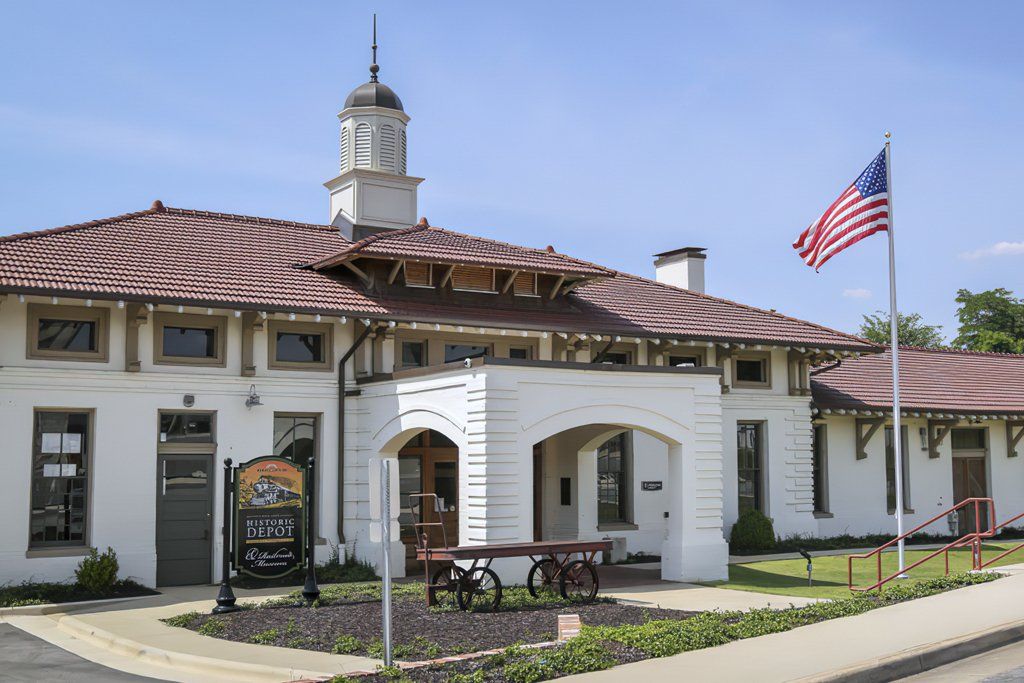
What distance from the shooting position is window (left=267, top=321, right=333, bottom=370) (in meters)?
19.6

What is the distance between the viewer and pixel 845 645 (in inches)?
438

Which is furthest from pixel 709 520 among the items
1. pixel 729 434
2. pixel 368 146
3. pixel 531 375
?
pixel 368 146

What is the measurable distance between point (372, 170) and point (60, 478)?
10.0 m

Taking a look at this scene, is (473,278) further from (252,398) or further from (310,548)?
(310,548)

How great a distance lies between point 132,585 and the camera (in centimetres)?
1747

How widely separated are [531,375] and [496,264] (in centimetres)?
451

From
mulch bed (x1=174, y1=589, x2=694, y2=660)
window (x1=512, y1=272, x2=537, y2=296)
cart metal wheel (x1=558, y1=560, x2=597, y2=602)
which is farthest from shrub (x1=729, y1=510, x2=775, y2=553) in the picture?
mulch bed (x1=174, y1=589, x2=694, y2=660)

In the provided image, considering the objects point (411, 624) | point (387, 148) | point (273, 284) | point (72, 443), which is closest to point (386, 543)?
point (411, 624)

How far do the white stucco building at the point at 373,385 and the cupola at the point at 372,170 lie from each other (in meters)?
0.05

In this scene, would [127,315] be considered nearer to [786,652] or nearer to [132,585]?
[132,585]

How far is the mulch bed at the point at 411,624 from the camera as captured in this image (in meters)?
12.0

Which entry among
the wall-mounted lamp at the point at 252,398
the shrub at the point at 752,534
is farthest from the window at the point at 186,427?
the shrub at the point at 752,534

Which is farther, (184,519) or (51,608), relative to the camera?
(184,519)

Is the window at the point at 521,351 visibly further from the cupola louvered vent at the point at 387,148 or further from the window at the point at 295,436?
the cupola louvered vent at the point at 387,148
